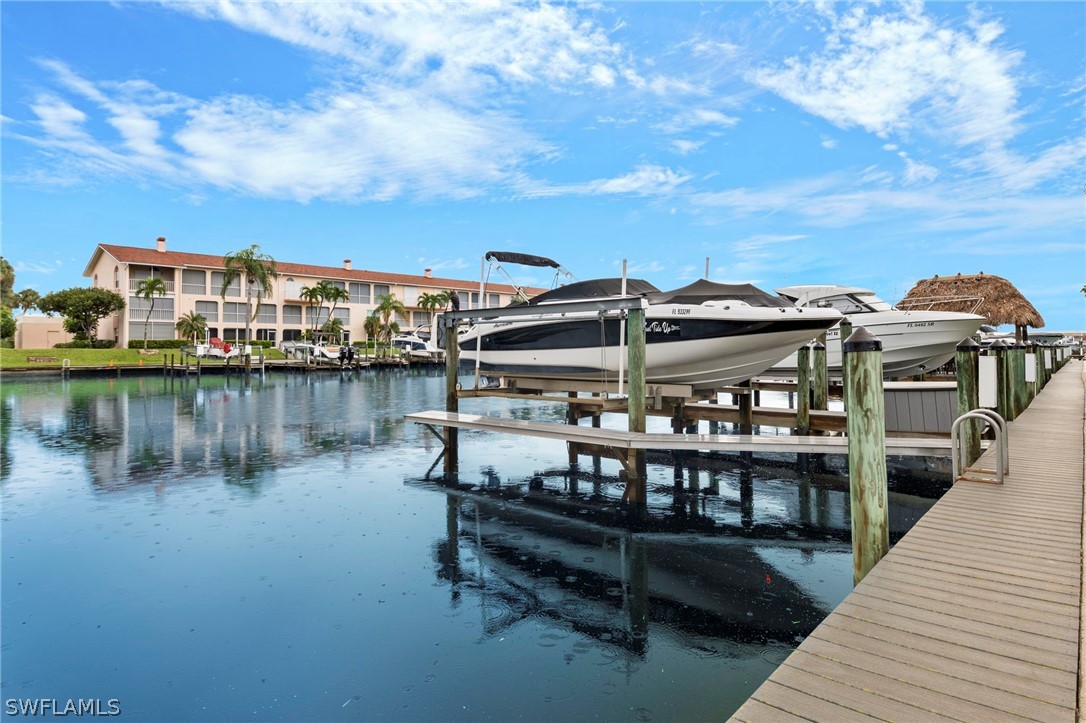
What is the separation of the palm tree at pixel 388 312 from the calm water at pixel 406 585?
2040 inches

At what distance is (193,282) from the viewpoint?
177 ft

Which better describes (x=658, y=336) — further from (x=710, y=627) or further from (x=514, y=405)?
(x=514, y=405)

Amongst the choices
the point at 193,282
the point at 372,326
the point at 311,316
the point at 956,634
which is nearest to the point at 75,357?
the point at 193,282

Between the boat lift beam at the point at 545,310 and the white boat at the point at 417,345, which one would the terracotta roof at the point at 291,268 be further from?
the boat lift beam at the point at 545,310

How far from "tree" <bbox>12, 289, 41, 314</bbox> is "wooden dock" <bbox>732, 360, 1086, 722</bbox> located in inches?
3528

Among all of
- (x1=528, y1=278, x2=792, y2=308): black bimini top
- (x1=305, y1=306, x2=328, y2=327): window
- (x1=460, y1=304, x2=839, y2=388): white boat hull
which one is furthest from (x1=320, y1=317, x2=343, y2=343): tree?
(x1=528, y1=278, x2=792, y2=308): black bimini top

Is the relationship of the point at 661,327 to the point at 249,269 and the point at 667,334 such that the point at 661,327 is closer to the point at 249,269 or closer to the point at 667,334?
the point at 667,334

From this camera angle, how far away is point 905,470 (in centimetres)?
1045

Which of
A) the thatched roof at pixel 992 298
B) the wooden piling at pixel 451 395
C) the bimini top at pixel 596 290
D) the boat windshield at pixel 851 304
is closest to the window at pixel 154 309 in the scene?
the wooden piling at pixel 451 395

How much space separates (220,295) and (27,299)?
33442mm

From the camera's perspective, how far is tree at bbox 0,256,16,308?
2382 inches

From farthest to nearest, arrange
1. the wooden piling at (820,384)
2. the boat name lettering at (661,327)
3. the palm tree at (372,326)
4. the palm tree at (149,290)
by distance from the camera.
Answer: the palm tree at (372,326)
the palm tree at (149,290)
the wooden piling at (820,384)
the boat name lettering at (661,327)

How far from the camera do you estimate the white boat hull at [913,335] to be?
43.1 feet

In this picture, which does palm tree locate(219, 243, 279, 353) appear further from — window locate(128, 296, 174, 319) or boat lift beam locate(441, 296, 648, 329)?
boat lift beam locate(441, 296, 648, 329)
